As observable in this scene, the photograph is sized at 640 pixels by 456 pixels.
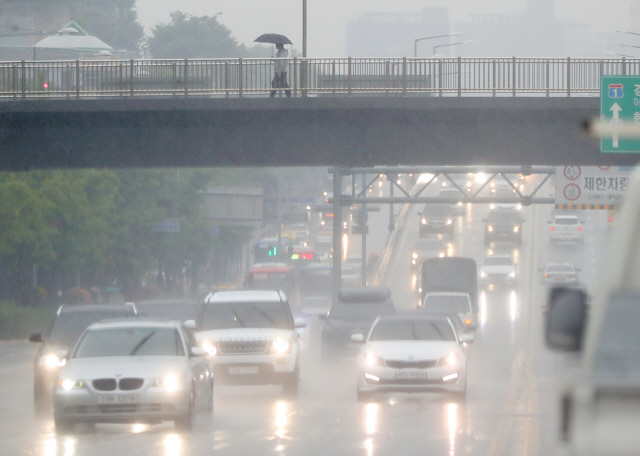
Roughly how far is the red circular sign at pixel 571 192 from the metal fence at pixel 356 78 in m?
10.2

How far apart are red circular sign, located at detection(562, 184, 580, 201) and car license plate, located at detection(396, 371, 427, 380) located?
24.0m

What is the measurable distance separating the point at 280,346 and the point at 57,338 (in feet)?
12.1

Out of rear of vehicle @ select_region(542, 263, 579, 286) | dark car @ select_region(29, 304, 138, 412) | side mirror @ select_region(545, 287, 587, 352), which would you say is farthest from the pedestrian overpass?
rear of vehicle @ select_region(542, 263, 579, 286)

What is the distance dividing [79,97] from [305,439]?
19.2 meters

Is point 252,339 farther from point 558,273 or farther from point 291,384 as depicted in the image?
point 558,273

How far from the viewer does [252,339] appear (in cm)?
1947

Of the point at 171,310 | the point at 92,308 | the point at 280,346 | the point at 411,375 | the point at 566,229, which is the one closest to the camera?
the point at 411,375

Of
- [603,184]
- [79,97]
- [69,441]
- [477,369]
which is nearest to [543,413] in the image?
[69,441]

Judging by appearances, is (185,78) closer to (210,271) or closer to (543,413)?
(543,413)

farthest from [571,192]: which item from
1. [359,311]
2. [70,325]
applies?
[70,325]

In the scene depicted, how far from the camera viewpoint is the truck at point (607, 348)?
3.74m

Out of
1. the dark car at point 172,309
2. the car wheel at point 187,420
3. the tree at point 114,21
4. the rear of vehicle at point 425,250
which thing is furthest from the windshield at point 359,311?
the tree at point 114,21

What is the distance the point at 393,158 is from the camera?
3028cm

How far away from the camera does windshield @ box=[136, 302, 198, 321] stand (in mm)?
27250
